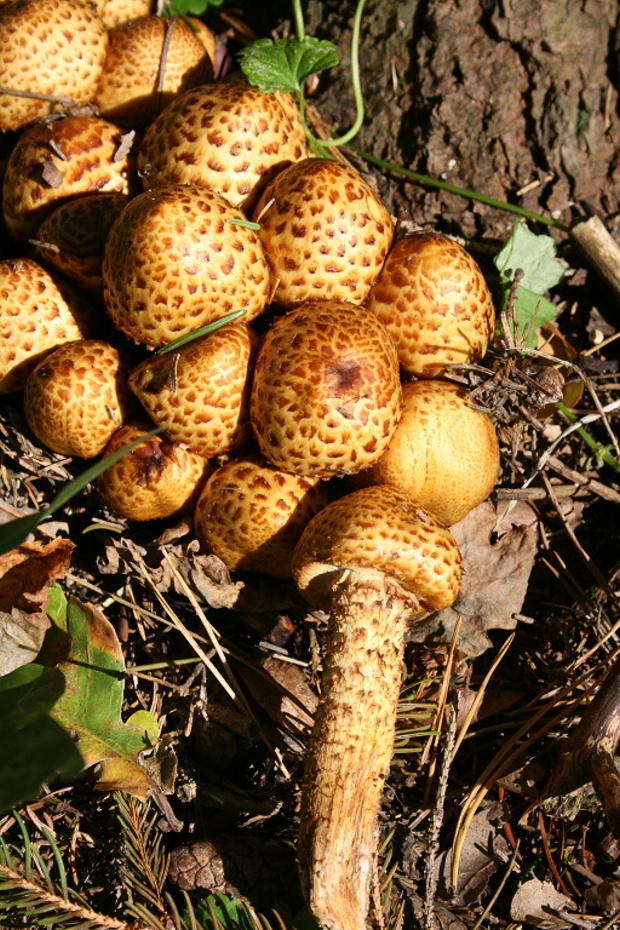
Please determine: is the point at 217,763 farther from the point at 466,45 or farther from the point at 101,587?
the point at 466,45

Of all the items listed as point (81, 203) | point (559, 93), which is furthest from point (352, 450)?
point (559, 93)

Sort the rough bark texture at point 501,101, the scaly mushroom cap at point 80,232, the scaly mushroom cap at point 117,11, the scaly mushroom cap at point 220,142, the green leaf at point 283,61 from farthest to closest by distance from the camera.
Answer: the rough bark texture at point 501,101 < the scaly mushroom cap at point 117,11 < the green leaf at point 283,61 < the scaly mushroom cap at point 80,232 < the scaly mushroom cap at point 220,142

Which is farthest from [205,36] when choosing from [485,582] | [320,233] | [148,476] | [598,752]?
[598,752]

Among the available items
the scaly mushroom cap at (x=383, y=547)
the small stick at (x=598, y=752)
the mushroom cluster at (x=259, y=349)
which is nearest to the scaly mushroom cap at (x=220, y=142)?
the mushroom cluster at (x=259, y=349)

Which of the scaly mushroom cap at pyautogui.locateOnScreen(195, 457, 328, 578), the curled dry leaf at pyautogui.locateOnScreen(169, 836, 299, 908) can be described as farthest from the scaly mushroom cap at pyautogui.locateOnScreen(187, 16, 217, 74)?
the curled dry leaf at pyautogui.locateOnScreen(169, 836, 299, 908)

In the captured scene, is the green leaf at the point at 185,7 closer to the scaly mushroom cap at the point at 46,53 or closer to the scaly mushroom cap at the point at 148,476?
the scaly mushroom cap at the point at 46,53

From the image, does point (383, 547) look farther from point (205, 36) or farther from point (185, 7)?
point (185, 7)
